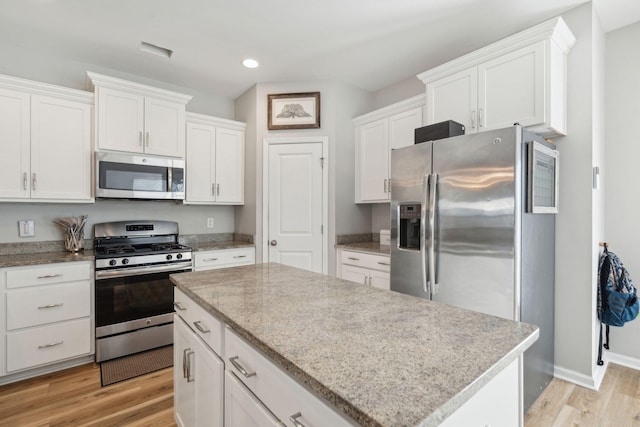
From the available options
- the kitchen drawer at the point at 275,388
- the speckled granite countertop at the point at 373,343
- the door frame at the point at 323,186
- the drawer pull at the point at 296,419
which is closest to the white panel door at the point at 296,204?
the door frame at the point at 323,186

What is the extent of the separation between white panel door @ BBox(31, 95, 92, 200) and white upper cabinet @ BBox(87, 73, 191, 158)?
0.15 meters

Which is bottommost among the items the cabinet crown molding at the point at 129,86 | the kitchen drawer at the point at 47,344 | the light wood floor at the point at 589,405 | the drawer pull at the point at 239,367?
the light wood floor at the point at 589,405

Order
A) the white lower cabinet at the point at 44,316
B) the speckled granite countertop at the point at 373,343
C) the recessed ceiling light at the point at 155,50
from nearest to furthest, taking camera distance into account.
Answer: the speckled granite countertop at the point at 373,343 → the white lower cabinet at the point at 44,316 → the recessed ceiling light at the point at 155,50

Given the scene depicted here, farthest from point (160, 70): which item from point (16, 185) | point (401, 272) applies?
point (401, 272)

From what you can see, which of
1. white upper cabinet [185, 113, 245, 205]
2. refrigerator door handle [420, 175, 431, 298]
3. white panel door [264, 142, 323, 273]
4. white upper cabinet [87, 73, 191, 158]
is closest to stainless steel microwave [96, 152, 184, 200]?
white upper cabinet [87, 73, 191, 158]

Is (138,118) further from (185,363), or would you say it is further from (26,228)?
(185,363)

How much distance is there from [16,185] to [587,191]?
4362 millimetres

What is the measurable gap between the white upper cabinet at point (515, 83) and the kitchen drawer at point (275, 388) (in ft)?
7.53

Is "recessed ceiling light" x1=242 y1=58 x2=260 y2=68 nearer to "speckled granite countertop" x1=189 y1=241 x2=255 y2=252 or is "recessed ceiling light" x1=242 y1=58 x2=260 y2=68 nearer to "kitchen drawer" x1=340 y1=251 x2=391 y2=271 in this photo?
"speckled granite countertop" x1=189 y1=241 x2=255 y2=252

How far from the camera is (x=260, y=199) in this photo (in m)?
3.54

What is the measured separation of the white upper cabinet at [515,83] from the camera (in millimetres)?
2096

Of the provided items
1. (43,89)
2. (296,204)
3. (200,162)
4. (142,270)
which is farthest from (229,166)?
(43,89)

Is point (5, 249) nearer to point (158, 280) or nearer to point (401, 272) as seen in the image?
point (158, 280)

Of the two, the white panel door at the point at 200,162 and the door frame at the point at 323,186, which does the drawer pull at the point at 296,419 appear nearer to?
the door frame at the point at 323,186
